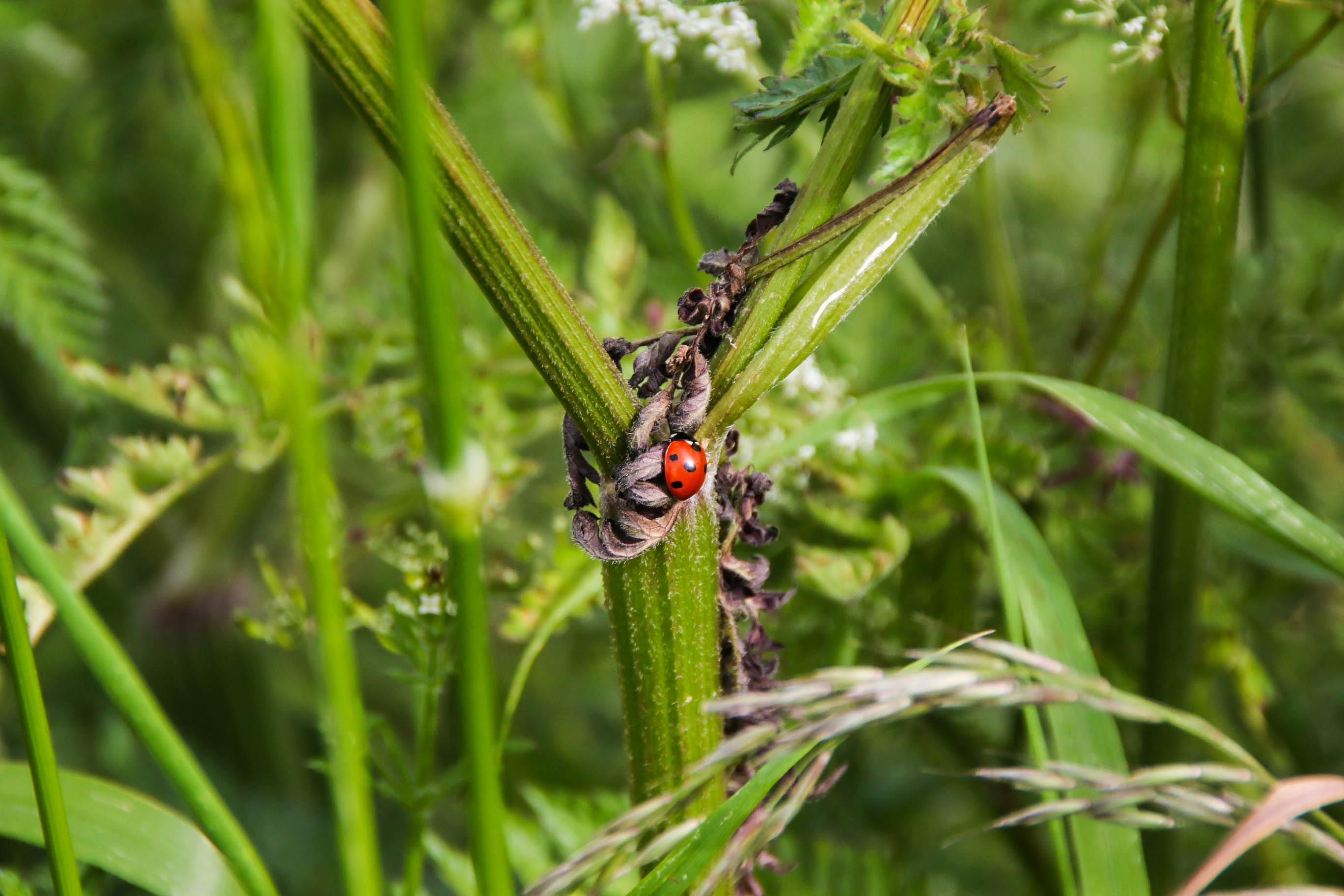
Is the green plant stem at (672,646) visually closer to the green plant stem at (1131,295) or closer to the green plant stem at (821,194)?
the green plant stem at (821,194)

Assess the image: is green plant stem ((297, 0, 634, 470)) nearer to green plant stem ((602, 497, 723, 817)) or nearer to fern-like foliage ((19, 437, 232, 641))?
green plant stem ((602, 497, 723, 817))

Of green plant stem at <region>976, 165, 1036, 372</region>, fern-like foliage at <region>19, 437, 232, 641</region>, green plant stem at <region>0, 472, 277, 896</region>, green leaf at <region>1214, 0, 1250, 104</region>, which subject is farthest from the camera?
green plant stem at <region>976, 165, 1036, 372</region>

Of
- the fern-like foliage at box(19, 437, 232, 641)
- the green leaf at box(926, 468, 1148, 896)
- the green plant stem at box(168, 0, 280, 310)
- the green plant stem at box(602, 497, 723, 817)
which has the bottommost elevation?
the green leaf at box(926, 468, 1148, 896)

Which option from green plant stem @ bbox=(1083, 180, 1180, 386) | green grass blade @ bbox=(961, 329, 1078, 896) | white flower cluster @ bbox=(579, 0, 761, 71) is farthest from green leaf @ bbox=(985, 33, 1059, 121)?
green plant stem @ bbox=(1083, 180, 1180, 386)

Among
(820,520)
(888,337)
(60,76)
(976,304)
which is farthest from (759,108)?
(60,76)

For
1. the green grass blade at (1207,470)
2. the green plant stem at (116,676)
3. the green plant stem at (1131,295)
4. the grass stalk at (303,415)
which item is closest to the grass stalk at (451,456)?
the grass stalk at (303,415)
